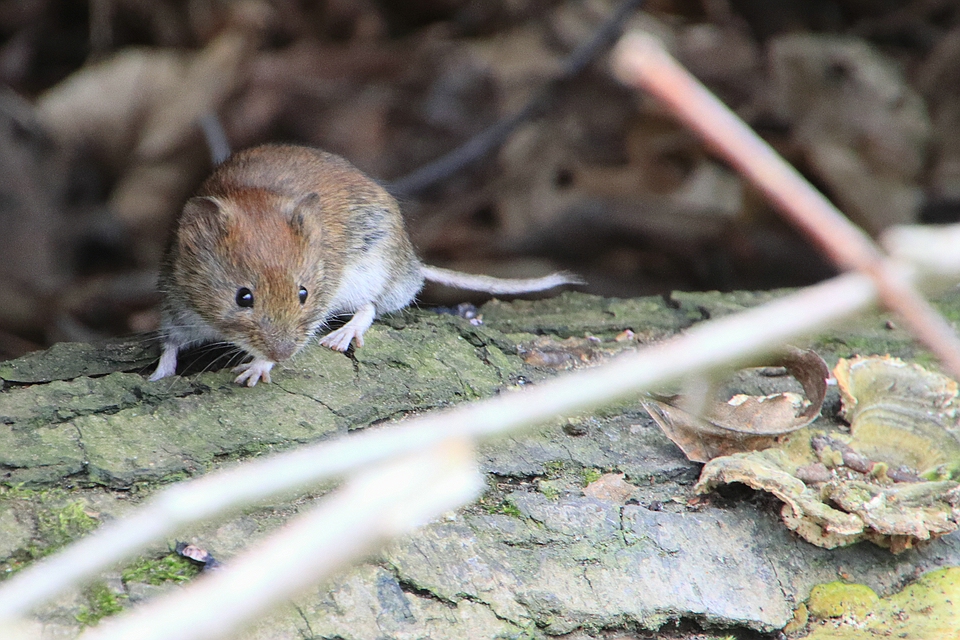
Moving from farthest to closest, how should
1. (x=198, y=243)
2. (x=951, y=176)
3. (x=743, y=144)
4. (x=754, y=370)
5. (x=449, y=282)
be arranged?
(x=951, y=176)
(x=449, y=282)
(x=198, y=243)
(x=754, y=370)
(x=743, y=144)

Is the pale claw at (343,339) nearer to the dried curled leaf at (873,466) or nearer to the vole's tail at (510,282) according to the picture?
the vole's tail at (510,282)

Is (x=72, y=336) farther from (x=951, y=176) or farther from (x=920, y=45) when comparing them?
(x=920, y=45)

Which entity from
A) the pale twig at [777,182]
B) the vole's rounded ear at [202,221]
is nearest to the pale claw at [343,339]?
the vole's rounded ear at [202,221]

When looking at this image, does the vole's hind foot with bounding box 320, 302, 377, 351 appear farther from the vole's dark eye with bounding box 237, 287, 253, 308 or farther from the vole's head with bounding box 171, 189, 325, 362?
the vole's dark eye with bounding box 237, 287, 253, 308

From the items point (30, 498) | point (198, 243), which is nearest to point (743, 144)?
point (30, 498)

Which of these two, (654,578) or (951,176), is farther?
(951,176)

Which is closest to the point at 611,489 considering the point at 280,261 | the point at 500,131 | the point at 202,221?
the point at 280,261

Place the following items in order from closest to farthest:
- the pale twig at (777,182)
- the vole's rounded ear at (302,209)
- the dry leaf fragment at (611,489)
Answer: the pale twig at (777,182) → the dry leaf fragment at (611,489) → the vole's rounded ear at (302,209)
